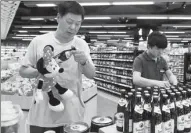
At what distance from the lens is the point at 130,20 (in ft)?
39.0

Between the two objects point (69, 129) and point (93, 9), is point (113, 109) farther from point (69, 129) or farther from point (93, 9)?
point (69, 129)

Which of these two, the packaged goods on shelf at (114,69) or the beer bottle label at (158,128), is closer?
the beer bottle label at (158,128)

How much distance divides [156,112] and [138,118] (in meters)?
0.12

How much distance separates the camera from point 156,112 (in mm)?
1331

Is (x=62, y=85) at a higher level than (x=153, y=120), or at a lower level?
higher

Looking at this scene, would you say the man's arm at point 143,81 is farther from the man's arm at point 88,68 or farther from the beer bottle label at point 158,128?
the beer bottle label at point 158,128

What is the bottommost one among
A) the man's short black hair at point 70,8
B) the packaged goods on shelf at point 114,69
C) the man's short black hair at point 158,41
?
the packaged goods on shelf at point 114,69

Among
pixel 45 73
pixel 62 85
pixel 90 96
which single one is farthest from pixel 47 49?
pixel 90 96

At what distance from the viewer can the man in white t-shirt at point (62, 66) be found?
1.63 metres

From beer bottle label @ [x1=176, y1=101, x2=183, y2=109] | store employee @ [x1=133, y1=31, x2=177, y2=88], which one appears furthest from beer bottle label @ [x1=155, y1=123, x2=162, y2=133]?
store employee @ [x1=133, y1=31, x2=177, y2=88]

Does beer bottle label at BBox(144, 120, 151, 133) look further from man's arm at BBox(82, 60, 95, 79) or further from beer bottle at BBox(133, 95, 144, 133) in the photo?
man's arm at BBox(82, 60, 95, 79)

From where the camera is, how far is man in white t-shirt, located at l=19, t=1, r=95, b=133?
163cm

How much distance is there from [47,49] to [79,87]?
47 centimetres

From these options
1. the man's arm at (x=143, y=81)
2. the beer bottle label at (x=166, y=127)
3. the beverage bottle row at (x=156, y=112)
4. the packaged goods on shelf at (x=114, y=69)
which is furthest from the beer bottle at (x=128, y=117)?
the packaged goods on shelf at (x=114, y=69)
